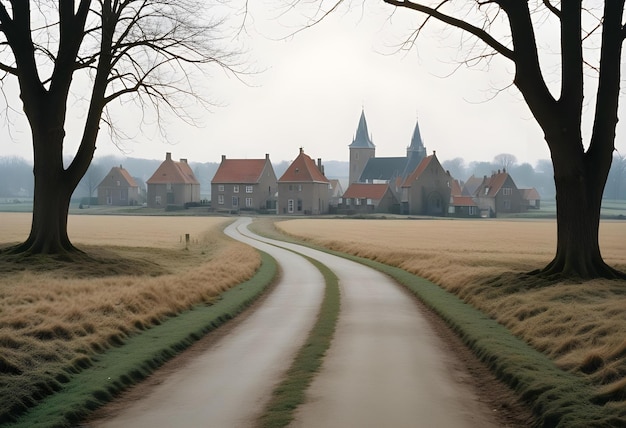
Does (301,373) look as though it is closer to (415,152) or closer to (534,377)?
(534,377)

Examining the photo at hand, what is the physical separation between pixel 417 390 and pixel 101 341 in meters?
5.85

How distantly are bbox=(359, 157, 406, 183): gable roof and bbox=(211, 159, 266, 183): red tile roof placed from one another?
34.3 m

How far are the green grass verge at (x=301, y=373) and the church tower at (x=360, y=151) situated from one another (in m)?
135

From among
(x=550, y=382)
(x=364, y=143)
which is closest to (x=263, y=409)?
(x=550, y=382)

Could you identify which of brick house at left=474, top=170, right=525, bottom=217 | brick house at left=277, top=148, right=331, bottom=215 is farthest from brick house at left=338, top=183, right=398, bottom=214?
brick house at left=474, top=170, right=525, bottom=217

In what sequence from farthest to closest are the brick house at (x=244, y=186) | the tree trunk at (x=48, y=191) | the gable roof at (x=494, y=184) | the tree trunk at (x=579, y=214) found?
the gable roof at (x=494, y=184) < the brick house at (x=244, y=186) < the tree trunk at (x=48, y=191) < the tree trunk at (x=579, y=214)

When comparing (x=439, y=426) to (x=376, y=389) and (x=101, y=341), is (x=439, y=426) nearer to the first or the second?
(x=376, y=389)

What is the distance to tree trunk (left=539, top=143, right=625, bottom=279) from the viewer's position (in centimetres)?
1844

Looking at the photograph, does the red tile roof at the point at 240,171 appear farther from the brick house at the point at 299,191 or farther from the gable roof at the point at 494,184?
the gable roof at the point at 494,184

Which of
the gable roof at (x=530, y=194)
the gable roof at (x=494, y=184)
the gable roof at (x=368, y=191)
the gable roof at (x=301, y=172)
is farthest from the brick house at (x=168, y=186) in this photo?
the gable roof at (x=530, y=194)

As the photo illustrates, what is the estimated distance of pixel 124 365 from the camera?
36.8 feet

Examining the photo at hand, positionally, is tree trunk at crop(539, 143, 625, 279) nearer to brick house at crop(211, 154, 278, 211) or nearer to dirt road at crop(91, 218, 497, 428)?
dirt road at crop(91, 218, 497, 428)

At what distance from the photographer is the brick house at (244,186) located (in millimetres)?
110125

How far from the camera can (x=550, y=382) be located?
960 cm
